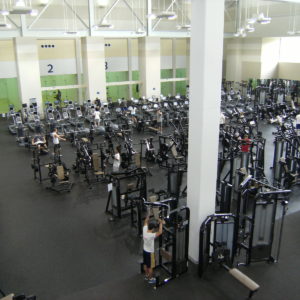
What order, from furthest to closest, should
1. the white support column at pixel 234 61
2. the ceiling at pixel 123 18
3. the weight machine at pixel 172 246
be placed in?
the white support column at pixel 234 61 → the ceiling at pixel 123 18 → the weight machine at pixel 172 246

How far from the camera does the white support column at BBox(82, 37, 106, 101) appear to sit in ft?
64.1

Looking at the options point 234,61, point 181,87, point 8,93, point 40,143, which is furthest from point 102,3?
point 40,143

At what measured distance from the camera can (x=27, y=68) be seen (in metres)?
18.2

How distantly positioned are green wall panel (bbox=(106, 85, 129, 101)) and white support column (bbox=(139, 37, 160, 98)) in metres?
1.57

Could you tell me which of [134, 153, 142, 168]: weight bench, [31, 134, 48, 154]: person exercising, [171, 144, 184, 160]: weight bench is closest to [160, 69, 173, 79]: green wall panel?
[31, 134, 48, 154]: person exercising

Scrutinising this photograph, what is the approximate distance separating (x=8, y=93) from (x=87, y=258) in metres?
15.7

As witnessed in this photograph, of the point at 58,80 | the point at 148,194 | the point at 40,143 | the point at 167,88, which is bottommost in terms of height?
the point at 148,194

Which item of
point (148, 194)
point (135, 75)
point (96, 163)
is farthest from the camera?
point (135, 75)

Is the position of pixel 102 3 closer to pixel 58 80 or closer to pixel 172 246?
pixel 58 80

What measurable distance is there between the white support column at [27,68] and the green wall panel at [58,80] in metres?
2.18

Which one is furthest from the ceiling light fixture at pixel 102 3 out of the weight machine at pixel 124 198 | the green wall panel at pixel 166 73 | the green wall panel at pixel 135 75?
the weight machine at pixel 124 198

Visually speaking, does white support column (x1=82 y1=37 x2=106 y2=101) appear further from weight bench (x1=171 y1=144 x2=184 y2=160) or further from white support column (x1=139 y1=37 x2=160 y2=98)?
weight bench (x1=171 y1=144 x2=184 y2=160)

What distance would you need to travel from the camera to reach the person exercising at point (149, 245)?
18.0 feet

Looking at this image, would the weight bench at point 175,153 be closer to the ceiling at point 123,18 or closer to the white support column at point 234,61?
the ceiling at point 123,18
